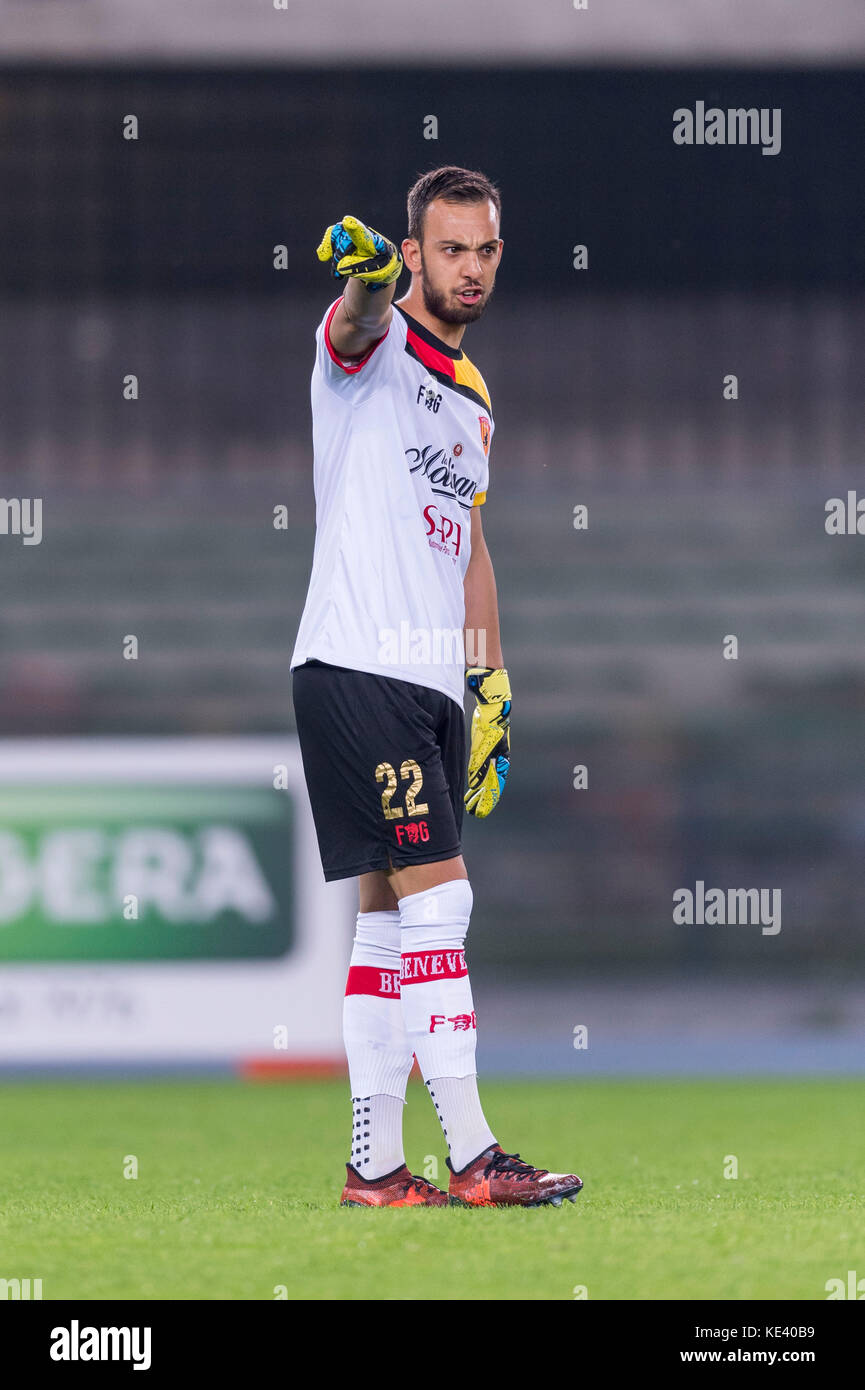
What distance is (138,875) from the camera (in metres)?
6.98

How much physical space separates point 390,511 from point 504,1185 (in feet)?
3.89

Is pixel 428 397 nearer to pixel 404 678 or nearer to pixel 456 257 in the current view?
pixel 456 257

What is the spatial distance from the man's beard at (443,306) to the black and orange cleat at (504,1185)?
1.48 meters

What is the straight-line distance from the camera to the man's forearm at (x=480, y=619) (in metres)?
3.52

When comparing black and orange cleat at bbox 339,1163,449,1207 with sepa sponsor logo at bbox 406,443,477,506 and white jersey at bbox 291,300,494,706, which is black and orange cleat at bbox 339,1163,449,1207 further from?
sepa sponsor logo at bbox 406,443,477,506

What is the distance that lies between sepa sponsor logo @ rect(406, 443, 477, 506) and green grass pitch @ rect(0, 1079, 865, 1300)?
128cm

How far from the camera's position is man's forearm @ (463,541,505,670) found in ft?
11.5

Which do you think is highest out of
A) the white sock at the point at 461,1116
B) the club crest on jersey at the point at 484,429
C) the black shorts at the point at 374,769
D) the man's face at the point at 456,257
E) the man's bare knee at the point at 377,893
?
the man's face at the point at 456,257

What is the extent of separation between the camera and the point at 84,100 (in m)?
11.9

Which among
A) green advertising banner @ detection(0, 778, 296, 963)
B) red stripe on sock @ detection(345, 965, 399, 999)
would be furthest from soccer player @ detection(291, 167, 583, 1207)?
green advertising banner @ detection(0, 778, 296, 963)

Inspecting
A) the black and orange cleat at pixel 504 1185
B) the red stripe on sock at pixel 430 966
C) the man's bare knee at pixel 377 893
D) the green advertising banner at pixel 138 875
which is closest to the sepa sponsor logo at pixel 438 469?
the man's bare knee at pixel 377 893

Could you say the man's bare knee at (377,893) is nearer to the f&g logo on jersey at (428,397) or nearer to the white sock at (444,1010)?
the white sock at (444,1010)
